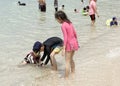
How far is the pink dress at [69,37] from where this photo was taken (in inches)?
258

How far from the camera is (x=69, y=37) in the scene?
6.64m

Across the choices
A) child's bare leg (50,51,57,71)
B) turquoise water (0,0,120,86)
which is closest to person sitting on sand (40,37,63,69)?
child's bare leg (50,51,57,71)

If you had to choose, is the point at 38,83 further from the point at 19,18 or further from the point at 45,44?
the point at 19,18

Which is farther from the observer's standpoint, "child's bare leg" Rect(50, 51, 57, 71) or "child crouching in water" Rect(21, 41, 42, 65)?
"child crouching in water" Rect(21, 41, 42, 65)

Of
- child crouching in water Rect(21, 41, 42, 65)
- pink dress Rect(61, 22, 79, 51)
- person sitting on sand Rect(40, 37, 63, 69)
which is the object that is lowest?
child crouching in water Rect(21, 41, 42, 65)

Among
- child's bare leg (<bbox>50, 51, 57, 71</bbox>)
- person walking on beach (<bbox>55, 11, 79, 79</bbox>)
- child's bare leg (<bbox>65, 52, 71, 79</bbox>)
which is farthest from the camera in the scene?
child's bare leg (<bbox>50, 51, 57, 71</bbox>)

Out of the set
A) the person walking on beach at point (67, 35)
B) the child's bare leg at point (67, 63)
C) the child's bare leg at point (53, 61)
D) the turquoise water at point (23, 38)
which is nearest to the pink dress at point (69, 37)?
the person walking on beach at point (67, 35)

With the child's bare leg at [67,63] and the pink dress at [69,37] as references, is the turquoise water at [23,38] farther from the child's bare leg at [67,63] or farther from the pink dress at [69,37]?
the pink dress at [69,37]

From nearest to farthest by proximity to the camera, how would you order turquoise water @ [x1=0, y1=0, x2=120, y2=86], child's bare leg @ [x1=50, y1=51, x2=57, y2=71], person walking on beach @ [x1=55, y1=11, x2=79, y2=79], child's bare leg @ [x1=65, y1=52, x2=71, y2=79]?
person walking on beach @ [x1=55, y1=11, x2=79, y2=79] < child's bare leg @ [x1=65, y1=52, x2=71, y2=79] < child's bare leg @ [x1=50, y1=51, x2=57, y2=71] < turquoise water @ [x1=0, y1=0, x2=120, y2=86]

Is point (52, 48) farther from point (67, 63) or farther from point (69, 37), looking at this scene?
point (69, 37)

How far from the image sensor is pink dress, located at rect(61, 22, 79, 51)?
656 centimetres

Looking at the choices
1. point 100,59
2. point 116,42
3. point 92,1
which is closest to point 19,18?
point 92,1

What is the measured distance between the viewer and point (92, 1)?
1529cm

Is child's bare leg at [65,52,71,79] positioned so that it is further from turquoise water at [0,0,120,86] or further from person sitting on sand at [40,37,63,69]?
turquoise water at [0,0,120,86]
